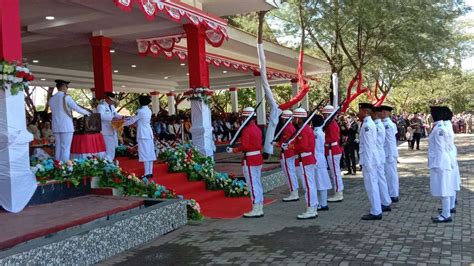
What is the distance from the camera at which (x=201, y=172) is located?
34.2 ft

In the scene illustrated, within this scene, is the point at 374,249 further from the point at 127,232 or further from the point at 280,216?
the point at 127,232

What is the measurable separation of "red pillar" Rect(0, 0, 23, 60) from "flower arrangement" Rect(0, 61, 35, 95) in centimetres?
13

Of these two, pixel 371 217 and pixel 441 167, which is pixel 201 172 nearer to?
pixel 371 217

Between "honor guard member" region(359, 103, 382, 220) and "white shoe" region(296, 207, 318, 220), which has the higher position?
"honor guard member" region(359, 103, 382, 220)

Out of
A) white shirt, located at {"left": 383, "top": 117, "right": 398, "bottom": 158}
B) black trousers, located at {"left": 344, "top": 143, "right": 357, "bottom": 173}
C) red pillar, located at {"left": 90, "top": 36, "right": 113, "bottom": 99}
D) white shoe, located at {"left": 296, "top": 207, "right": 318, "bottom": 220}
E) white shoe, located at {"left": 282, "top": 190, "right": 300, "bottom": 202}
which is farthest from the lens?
black trousers, located at {"left": 344, "top": 143, "right": 357, "bottom": 173}

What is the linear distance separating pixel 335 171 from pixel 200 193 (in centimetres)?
272

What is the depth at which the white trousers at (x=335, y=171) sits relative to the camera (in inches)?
381

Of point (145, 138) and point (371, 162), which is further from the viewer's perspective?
point (145, 138)

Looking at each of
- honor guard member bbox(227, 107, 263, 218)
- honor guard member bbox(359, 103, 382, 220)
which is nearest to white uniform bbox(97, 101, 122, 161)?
honor guard member bbox(227, 107, 263, 218)

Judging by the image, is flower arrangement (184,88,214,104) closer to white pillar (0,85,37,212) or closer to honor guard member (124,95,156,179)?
honor guard member (124,95,156,179)

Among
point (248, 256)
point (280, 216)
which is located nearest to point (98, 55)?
point (280, 216)

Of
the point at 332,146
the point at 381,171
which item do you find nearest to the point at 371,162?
the point at 381,171

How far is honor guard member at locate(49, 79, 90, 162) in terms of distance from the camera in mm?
8797

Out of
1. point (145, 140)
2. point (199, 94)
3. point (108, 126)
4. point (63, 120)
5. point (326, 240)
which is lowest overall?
point (326, 240)
